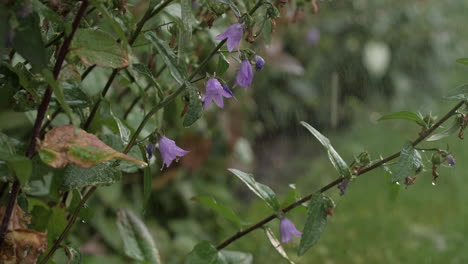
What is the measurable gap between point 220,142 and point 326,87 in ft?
5.23

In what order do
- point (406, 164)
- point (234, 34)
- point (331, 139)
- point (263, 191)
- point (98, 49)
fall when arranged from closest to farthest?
point (98, 49)
point (234, 34)
point (406, 164)
point (263, 191)
point (331, 139)

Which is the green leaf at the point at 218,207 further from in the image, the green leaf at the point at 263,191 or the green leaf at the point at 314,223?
the green leaf at the point at 314,223

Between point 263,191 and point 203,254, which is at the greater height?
point 263,191

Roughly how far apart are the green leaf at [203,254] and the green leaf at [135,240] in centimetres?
15

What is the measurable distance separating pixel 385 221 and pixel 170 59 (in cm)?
229

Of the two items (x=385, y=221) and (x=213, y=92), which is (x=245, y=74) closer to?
(x=213, y=92)

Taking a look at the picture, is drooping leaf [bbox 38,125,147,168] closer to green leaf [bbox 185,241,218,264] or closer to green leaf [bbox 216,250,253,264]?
green leaf [bbox 185,241,218,264]

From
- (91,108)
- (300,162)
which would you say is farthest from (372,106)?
(91,108)

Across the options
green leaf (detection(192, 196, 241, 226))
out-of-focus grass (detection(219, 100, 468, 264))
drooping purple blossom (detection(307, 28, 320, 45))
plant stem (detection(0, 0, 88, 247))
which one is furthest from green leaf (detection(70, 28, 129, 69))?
drooping purple blossom (detection(307, 28, 320, 45))

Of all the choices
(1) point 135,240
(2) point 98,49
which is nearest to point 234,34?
(2) point 98,49

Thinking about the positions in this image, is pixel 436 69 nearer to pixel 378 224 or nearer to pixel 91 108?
pixel 378 224

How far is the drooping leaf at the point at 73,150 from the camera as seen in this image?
100 cm

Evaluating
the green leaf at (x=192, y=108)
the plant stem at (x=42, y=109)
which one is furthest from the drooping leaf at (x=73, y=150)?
the green leaf at (x=192, y=108)

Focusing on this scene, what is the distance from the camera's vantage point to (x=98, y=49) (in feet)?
3.51
